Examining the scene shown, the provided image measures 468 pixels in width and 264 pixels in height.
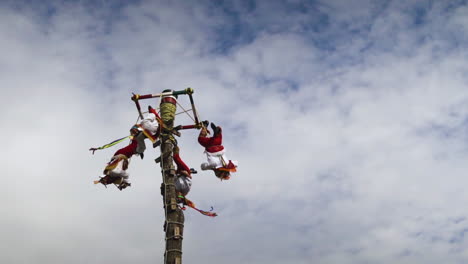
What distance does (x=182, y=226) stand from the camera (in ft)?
23.5

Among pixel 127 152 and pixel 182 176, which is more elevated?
pixel 127 152

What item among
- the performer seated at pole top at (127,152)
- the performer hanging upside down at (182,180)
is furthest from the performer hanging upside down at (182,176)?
the performer seated at pole top at (127,152)

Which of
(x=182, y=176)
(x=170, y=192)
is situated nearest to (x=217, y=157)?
(x=182, y=176)

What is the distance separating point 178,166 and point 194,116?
4.50 feet

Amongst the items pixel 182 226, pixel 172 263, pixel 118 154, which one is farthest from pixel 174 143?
pixel 172 263

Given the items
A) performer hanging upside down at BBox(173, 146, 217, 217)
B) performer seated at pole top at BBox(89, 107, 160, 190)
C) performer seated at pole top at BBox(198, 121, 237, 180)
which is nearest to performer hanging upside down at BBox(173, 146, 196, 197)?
performer hanging upside down at BBox(173, 146, 217, 217)

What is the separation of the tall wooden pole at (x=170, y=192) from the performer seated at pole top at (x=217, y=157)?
80 centimetres

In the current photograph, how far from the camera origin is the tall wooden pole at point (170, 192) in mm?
6844

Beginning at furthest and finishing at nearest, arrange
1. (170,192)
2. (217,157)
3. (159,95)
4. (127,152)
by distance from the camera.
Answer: (159,95), (217,157), (127,152), (170,192)

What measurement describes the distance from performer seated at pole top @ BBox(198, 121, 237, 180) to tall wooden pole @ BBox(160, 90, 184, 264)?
80 cm

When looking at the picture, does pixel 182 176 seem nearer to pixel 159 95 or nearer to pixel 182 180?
pixel 182 180

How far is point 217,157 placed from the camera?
27.8ft

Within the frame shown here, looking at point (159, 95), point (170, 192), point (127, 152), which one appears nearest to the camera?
point (170, 192)

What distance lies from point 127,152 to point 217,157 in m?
1.99
